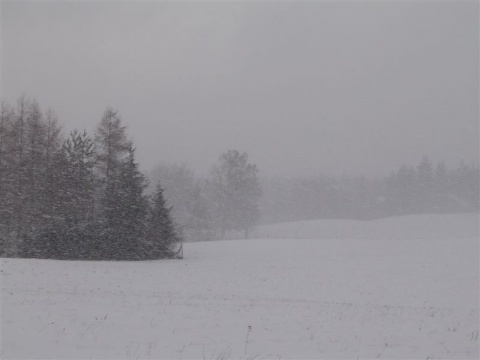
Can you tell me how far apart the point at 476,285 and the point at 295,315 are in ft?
49.3

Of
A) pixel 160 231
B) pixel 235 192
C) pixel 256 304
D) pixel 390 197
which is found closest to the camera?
pixel 256 304

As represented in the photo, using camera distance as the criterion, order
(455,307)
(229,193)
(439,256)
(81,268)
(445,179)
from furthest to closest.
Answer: (445,179) < (229,193) < (439,256) < (81,268) < (455,307)

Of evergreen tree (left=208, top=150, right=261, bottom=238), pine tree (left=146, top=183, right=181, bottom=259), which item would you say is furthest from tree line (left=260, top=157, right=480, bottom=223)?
pine tree (left=146, top=183, right=181, bottom=259)

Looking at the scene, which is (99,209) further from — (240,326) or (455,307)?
(455,307)

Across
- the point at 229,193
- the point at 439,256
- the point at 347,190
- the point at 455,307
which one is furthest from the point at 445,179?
the point at 455,307

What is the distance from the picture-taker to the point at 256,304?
16.1m

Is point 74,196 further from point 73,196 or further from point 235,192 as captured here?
point 235,192

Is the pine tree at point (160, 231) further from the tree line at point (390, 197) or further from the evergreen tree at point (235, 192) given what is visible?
the tree line at point (390, 197)

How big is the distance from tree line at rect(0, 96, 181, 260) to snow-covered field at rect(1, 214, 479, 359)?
2725 mm

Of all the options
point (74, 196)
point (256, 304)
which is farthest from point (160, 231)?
point (256, 304)

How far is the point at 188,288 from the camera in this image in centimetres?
1966

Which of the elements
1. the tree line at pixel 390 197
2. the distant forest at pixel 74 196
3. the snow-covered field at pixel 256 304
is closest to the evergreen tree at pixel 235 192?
the snow-covered field at pixel 256 304

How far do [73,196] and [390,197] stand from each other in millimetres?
84718

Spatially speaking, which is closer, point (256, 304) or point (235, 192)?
point (256, 304)
